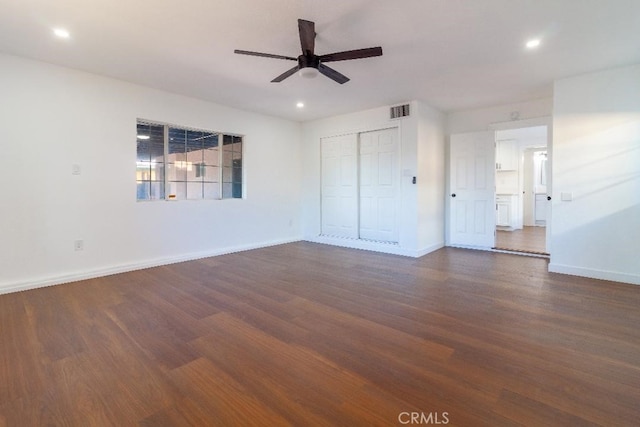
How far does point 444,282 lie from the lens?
11.8ft

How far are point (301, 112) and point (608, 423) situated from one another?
563 cm

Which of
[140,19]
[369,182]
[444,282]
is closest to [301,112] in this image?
[369,182]

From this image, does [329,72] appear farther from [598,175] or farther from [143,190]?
[598,175]


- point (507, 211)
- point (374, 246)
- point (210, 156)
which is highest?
point (210, 156)

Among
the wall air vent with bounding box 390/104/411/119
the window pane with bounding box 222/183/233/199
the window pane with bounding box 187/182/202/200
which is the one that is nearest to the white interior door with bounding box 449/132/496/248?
the wall air vent with bounding box 390/104/411/119

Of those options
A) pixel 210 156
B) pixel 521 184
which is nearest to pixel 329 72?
pixel 210 156

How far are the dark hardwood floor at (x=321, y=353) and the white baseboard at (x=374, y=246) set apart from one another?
144 cm

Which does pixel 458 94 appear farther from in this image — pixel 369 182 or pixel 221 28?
pixel 221 28

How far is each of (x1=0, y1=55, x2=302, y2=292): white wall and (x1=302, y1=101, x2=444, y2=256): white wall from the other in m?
2.45

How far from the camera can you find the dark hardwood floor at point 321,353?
1517 mm

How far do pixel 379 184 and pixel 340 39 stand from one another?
10.2ft

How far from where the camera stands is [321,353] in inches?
81.0

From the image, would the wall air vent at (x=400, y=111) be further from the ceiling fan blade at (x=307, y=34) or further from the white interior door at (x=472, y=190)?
the ceiling fan blade at (x=307, y=34)

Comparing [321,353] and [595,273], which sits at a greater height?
[595,273]
